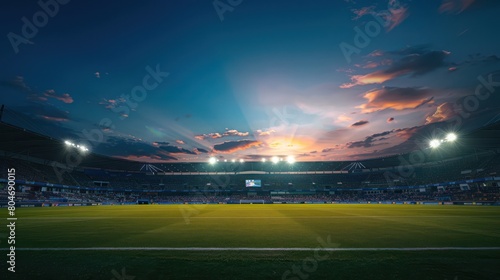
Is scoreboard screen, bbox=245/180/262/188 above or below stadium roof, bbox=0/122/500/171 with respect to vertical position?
below

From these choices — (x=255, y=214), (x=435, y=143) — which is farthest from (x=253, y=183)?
(x=255, y=214)

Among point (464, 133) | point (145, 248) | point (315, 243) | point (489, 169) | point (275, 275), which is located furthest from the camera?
point (489, 169)

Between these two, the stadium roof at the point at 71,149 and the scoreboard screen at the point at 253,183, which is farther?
the scoreboard screen at the point at 253,183

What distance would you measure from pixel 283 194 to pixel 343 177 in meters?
24.0

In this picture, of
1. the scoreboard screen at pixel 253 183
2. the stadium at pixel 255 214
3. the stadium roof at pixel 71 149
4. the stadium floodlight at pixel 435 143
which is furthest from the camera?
the scoreboard screen at pixel 253 183

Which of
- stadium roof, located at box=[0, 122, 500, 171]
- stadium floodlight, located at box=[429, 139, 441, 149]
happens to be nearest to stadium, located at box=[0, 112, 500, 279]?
stadium roof, located at box=[0, 122, 500, 171]

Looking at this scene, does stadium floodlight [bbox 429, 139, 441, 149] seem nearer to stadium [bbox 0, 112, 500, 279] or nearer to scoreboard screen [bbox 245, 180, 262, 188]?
stadium [bbox 0, 112, 500, 279]

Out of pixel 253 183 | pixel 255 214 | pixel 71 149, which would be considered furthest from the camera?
pixel 253 183

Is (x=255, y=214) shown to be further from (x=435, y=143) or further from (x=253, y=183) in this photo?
(x=253, y=183)

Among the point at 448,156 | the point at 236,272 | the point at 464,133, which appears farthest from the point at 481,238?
the point at 448,156

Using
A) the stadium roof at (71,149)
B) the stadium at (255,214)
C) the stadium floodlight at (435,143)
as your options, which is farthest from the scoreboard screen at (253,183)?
the stadium floodlight at (435,143)

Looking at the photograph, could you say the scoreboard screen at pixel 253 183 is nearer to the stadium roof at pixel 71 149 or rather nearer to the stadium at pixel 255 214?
the stadium at pixel 255 214

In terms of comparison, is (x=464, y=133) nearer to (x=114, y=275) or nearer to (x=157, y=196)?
(x=114, y=275)

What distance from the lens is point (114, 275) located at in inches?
184
